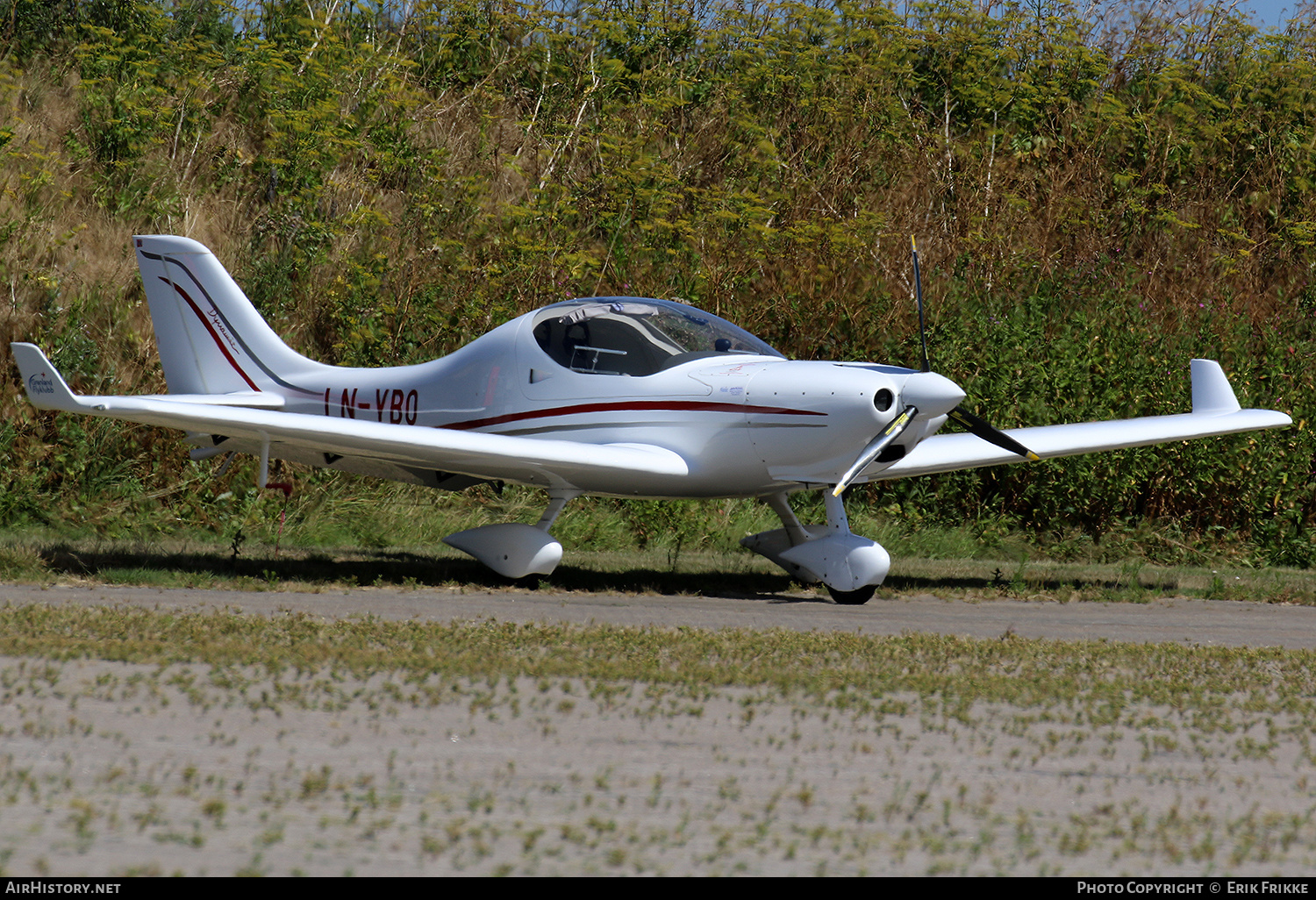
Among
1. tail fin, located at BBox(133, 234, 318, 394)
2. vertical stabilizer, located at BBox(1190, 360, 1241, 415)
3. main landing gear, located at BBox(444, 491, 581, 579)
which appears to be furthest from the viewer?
vertical stabilizer, located at BBox(1190, 360, 1241, 415)

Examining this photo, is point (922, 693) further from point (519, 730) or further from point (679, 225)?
point (679, 225)

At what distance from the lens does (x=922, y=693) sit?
5.64 m

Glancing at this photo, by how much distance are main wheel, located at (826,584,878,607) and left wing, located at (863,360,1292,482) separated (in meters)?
1.11

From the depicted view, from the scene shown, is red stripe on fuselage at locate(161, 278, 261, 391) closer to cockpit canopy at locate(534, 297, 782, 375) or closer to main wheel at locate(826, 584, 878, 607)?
cockpit canopy at locate(534, 297, 782, 375)

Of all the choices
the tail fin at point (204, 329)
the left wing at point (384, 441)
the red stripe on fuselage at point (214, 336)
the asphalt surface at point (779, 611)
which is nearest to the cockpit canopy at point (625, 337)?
the left wing at point (384, 441)

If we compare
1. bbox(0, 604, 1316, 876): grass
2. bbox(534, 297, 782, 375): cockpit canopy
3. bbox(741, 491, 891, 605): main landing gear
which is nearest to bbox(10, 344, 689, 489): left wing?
bbox(534, 297, 782, 375): cockpit canopy

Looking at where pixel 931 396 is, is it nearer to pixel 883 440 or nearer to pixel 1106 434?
pixel 883 440

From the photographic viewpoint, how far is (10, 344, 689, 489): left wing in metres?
9.04

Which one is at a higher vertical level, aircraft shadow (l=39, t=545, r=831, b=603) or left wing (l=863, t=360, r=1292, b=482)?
left wing (l=863, t=360, r=1292, b=482)

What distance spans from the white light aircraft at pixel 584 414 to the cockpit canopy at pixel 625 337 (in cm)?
1

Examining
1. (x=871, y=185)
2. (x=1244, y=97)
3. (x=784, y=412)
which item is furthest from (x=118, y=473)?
(x=1244, y=97)

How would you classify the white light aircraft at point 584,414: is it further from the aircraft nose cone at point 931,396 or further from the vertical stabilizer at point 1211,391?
the vertical stabilizer at point 1211,391

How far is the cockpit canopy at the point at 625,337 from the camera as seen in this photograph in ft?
34.2

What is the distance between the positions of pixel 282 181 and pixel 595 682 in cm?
1492
